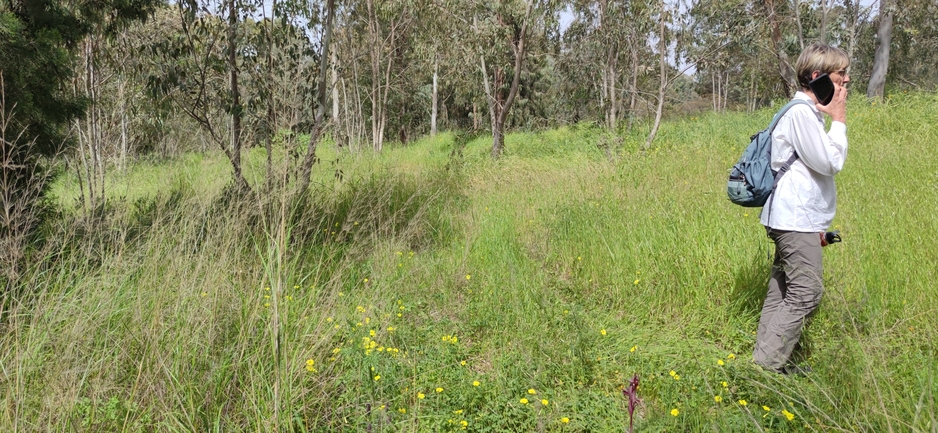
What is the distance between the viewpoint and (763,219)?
2.60 m

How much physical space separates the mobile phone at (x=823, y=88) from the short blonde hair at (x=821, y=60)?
47 mm

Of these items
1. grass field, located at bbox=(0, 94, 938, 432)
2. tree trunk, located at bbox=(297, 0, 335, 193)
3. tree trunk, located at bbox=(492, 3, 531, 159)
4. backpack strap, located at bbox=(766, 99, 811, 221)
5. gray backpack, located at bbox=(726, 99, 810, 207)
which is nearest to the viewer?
grass field, located at bbox=(0, 94, 938, 432)

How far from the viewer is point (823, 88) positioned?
7.68 feet

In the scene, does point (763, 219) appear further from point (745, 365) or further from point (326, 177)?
point (326, 177)

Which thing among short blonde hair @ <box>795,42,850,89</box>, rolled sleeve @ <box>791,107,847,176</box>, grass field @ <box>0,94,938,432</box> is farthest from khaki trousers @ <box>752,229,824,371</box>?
short blonde hair @ <box>795,42,850,89</box>

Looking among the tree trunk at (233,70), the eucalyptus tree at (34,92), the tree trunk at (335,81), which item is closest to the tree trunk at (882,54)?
the tree trunk at (335,81)

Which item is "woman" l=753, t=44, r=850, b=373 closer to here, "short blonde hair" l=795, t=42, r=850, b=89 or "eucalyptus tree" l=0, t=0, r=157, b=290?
"short blonde hair" l=795, t=42, r=850, b=89

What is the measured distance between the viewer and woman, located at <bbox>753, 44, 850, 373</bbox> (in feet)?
7.56

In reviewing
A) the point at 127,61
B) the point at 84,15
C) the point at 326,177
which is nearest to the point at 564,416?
the point at 326,177

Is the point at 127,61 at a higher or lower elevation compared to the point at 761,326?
higher

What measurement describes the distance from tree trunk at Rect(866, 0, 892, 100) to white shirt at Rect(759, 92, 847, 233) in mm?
11910

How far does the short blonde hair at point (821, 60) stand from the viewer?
233 centimetres

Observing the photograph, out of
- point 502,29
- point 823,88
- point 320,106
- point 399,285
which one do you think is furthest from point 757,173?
point 502,29

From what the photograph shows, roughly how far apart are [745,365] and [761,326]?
0.29 meters
